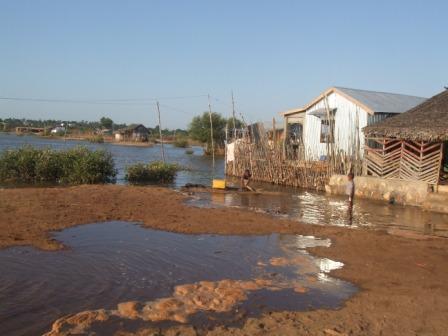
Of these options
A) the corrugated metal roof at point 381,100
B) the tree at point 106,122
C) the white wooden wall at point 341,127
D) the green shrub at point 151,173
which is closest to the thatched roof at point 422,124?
the white wooden wall at point 341,127

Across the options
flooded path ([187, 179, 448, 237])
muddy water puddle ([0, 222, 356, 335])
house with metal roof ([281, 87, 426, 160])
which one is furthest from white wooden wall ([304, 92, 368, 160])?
muddy water puddle ([0, 222, 356, 335])

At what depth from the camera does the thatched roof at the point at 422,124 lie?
1662cm

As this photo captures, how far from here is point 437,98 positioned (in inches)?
766

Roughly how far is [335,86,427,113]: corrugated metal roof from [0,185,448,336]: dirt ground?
11.5 meters

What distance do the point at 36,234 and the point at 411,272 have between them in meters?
7.35

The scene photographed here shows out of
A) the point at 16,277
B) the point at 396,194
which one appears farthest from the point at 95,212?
the point at 396,194

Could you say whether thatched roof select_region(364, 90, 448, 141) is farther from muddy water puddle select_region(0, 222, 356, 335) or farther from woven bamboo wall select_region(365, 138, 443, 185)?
muddy water puddle select_region(0, 222, 356, 335)

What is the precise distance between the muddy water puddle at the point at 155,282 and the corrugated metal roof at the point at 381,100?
15184mm

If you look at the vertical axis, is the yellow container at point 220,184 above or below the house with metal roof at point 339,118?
below

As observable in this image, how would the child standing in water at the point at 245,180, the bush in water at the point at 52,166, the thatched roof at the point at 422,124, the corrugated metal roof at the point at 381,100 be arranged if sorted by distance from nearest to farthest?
1. the thatched roof at the point at 422,124
2. the child standing in water at the point at 245,180
3. the bush in water at the point at 52,166
4. the corrugated metal roof at the point at 381,100

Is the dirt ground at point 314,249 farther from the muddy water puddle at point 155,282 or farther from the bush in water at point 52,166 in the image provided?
the bush in water at point 52,166

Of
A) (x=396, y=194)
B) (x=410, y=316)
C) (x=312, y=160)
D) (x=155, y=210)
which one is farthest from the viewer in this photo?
(x=312, y=160)

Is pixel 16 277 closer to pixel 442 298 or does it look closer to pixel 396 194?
pixel 442 298

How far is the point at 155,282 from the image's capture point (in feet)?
23.7
